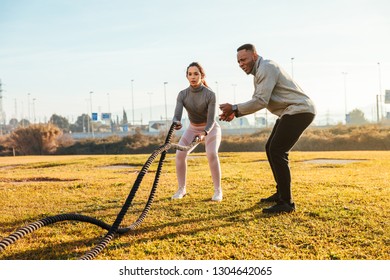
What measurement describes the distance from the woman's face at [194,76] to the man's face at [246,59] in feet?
3.13

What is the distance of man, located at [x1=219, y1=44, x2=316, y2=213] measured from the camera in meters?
4.96

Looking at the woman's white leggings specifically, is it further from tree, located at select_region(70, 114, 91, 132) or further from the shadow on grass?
tree, located at select_region(70, 114, 91, 132)

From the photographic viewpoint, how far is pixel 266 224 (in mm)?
4637

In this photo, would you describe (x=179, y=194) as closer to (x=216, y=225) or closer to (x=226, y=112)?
(x=216, y=225)

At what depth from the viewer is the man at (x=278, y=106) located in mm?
4957

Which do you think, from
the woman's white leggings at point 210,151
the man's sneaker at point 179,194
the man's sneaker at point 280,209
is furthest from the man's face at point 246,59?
the man's sneaker at point 179,194

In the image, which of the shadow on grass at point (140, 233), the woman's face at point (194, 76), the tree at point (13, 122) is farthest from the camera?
the tree at point (13, 122)

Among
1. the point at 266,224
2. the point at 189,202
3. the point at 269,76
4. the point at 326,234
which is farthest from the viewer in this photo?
the point at 189,202

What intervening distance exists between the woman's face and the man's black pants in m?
1.35

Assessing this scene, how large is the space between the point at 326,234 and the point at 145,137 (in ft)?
108

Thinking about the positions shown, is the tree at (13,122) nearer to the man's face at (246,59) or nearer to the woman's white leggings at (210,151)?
the woman's white leggings at (210,151)

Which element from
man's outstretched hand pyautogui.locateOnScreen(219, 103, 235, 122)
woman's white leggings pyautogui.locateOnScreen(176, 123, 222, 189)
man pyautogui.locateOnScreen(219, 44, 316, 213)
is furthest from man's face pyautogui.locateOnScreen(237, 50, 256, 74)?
woman's white leggings pyautogui.locateOnScreen(176, 123, 222, 189)
